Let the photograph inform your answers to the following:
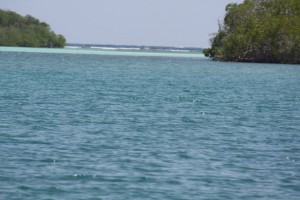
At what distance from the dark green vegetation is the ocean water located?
62.4 m

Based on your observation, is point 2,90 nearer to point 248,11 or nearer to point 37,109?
point 37,109

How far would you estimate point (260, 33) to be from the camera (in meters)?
106

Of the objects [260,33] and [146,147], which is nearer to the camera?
[146,147]

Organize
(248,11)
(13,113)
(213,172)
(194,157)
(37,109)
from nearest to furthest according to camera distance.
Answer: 1. (213,172)
2. (194,157)
3. (13,113)
4. (37,109)
5. (248,11)

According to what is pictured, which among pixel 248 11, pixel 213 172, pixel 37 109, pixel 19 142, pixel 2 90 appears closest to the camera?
pixel 213 172

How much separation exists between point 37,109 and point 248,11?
84.6 m

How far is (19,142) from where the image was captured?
23219 millimetres

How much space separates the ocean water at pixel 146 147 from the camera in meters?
17.8

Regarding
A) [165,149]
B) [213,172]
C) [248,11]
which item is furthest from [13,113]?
[248,11]

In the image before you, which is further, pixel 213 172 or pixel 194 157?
pixel 194 157

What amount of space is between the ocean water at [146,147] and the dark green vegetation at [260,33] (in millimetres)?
62388

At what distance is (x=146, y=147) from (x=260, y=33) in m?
84.0

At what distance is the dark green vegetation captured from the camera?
104438 millimetres

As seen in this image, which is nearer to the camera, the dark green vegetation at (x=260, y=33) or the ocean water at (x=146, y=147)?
the ocean water at (x=146, y=147)
